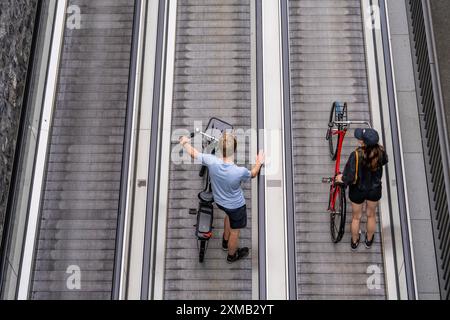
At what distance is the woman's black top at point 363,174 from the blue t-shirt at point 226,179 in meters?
1.08

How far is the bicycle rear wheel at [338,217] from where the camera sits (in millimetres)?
8000

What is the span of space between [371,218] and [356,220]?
→ 6.8 inches

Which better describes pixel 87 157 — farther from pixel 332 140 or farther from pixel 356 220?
pixel 356 220

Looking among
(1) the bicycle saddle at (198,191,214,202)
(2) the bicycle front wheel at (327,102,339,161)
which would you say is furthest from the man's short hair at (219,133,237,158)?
(2) the bicycle front wheel at (327,102,339,161)

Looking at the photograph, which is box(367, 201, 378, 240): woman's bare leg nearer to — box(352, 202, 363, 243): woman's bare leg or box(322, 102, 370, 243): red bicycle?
box(352, 202, 363, 243): woman's bare leg

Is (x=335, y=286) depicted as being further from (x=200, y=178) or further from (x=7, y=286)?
(x=7, y=286)

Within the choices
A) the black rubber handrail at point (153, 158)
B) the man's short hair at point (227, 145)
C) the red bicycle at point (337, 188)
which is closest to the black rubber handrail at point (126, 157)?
the black rubber handrail at point (153, 158)

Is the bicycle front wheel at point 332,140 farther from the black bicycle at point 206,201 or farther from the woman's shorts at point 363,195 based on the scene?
the black bicycle at point 206,201

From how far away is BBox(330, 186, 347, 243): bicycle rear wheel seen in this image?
8.00 metres

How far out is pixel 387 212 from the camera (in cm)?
864

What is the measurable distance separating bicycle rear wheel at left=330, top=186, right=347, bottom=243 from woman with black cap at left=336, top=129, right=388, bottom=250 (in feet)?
0.50

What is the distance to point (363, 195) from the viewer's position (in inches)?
304

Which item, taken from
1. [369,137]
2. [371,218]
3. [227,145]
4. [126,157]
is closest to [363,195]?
[371,218]

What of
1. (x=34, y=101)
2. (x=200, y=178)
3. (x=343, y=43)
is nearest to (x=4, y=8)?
(x=34, y=101)
